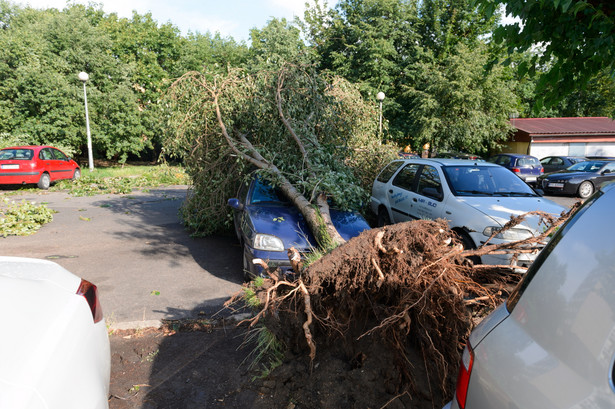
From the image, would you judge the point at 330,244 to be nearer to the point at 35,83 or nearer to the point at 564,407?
the point at 564,407

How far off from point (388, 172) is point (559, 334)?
25.1ft

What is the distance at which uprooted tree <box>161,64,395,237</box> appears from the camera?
707 cm

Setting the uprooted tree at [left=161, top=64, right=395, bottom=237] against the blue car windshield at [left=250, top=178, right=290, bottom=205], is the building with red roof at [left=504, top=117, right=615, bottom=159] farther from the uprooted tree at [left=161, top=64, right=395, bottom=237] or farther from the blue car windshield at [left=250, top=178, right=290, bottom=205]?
the blue car windshield at [left=250, top=178, right=290, bottom=205]

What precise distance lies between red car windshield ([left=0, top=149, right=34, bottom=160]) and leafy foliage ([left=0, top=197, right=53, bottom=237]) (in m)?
7.23

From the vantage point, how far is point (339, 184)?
630 cm

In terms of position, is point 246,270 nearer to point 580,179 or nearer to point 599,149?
point 580,179

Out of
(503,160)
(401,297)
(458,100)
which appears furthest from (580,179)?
(401,297)

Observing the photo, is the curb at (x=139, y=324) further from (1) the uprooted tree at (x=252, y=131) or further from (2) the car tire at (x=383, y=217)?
(2) the car tire at (x=383, y=217)

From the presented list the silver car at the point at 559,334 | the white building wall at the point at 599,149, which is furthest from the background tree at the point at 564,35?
the white building wall at the point at 599,149

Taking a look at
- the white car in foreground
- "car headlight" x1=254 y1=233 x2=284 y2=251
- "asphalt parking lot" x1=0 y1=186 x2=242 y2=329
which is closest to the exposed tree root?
the white car in foreground

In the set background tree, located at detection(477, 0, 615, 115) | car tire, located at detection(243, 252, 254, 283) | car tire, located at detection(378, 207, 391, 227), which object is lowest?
car tire, located at detection(243, 252, 254, 283)

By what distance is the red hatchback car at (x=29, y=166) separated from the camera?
15.7 metres

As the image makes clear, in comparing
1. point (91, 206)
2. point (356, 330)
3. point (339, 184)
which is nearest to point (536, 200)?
point (339, 184)

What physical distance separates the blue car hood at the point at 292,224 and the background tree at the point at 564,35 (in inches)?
113
